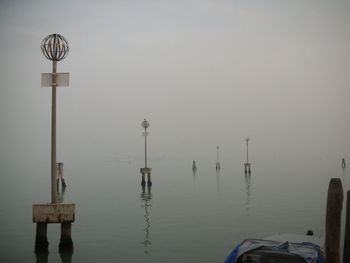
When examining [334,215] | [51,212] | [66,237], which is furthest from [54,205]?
[334,215]

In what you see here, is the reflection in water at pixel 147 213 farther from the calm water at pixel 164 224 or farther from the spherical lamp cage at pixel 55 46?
the spherical lamp cage at pixel 55 46

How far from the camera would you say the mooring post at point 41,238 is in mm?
13059

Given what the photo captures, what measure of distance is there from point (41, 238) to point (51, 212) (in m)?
1.49

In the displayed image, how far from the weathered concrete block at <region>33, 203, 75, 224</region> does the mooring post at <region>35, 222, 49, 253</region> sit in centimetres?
48

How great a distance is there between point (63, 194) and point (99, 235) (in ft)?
69.8

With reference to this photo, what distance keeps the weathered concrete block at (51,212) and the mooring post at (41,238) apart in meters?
0.48

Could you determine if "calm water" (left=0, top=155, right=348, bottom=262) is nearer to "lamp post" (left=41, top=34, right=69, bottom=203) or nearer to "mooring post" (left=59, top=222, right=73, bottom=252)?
"mooring post" (left=59, top=222, right=73, bottom=252)

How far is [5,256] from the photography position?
1422 centimetres

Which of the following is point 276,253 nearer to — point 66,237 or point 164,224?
point 66,237

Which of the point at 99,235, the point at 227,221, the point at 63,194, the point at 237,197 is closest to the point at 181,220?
the point at 227,221

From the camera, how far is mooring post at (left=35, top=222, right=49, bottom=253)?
13059 millimetres

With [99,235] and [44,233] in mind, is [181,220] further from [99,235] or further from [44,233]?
[44,233]

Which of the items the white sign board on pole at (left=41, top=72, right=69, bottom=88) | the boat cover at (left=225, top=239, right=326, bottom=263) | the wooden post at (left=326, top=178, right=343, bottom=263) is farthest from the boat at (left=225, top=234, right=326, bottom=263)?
the white sign board on pole at (left=41, top=72, right=69, bottom=88)

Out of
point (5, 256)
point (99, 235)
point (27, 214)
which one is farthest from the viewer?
point (27, 214)
